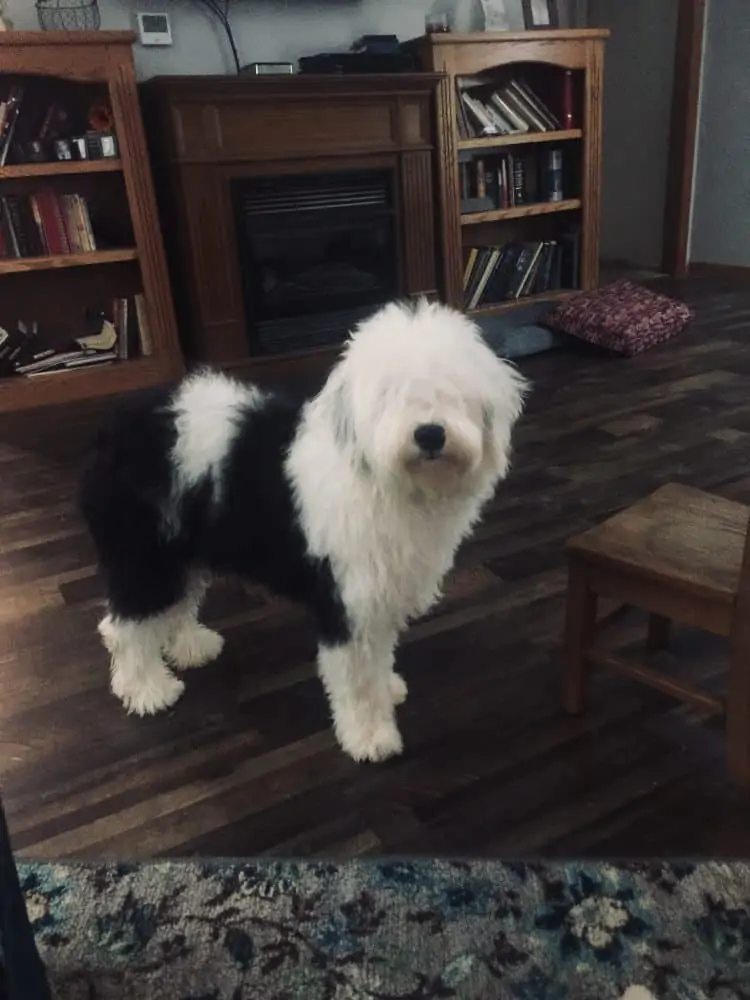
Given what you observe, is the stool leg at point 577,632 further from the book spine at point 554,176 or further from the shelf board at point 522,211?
the book spine at point 554,176

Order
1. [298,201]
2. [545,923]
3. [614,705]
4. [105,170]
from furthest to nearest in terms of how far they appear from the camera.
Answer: [298,201] < [105,170] < [614,705] < [545,923]

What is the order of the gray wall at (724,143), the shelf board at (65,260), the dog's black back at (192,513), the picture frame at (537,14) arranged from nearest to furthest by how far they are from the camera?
the dog's black back at (192,513)
the shelf board at (65,260)
the picture frame at (537,14)
the gray wall at (724,143)

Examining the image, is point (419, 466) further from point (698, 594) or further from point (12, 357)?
point (12, 357)

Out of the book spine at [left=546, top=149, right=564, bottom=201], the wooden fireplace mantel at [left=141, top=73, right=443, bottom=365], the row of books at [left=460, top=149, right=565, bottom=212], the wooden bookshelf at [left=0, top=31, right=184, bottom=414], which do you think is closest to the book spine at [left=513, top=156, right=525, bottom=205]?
the row of books at [left=460, top=149, right=565, bottom=212]

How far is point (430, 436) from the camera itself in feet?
4.14

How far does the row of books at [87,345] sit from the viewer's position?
3875mm

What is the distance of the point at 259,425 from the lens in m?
1.56

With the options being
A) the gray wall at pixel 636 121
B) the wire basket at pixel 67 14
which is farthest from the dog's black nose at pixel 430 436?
the gray wall at pixel 636 121

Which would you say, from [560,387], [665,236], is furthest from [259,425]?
[665,236]

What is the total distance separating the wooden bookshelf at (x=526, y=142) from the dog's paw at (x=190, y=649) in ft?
10.1

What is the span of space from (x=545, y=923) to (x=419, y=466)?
718 mm

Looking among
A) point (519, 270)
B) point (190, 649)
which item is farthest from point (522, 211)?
point (190, 649)

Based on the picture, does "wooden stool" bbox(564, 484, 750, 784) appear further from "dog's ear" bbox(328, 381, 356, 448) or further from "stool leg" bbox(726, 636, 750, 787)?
"dog's ear" bbox(328, 381, 356, 448)

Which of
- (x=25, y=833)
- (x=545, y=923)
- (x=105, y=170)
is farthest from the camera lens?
(x=105, y=170)
